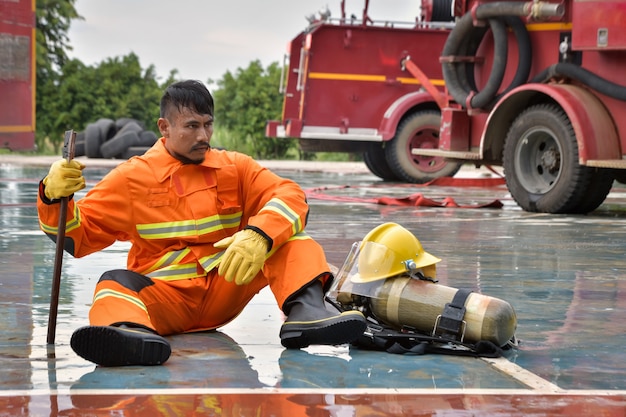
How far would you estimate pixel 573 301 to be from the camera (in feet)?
18.6

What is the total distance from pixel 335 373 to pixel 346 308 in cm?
84

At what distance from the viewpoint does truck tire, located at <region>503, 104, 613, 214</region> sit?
10.7 metres

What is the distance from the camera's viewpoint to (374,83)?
56.7 feet

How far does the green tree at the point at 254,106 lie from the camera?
29016mm

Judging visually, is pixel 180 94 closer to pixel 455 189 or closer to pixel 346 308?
pixel 346 308

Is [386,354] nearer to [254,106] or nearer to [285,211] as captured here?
[285,211]

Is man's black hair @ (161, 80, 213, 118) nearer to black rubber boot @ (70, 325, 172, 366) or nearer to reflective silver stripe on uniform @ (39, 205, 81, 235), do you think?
reflective silver stripe on uniform @ (39, 205, 81, 235)

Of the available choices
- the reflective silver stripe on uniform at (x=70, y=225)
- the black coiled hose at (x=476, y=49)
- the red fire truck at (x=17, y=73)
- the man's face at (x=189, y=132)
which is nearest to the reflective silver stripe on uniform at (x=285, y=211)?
the man's face at (x=189, y=132)

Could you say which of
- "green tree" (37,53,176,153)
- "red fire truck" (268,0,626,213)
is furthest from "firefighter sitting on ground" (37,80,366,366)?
"green tree" (37,53,176,153)

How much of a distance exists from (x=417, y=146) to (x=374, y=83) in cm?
113

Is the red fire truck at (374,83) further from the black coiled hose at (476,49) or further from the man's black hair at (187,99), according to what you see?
the man's black hair at (187,99)

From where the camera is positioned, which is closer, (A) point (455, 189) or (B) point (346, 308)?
(B) point (346, 308)

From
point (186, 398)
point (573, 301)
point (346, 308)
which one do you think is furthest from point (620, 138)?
point (186, 398)

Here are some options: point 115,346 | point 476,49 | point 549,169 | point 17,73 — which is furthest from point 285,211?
point 17,73
